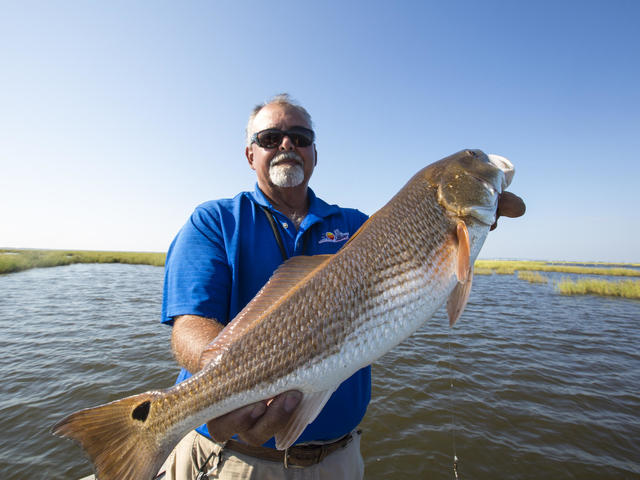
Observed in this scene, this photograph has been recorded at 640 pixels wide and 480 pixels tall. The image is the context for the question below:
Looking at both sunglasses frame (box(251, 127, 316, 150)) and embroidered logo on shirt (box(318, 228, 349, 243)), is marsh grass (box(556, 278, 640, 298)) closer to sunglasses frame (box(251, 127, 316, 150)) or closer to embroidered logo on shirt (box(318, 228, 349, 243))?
embroidered logo on shirt (box(318, 228, 349, 243))

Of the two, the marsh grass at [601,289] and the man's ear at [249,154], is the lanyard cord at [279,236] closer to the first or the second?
the man's ear at [249,154]

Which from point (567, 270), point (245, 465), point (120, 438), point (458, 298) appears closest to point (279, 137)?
point (458, 298)

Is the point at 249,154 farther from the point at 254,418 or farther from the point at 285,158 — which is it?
the point at 254,418

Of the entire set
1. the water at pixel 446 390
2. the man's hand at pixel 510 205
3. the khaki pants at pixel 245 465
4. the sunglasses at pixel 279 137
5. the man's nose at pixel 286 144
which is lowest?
the water at pixel 446 390

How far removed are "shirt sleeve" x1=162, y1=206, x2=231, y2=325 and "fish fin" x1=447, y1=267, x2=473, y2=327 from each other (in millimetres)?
→ 1625

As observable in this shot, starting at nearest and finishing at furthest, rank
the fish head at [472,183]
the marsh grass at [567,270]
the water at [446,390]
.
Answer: the fish head at [472,183] → the water at [446,390] → the marsh grass at [567,270]

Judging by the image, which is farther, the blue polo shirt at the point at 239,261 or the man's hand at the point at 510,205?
the man's hand at the point at 510,205

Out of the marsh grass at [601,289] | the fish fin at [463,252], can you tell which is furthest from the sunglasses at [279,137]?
the marsh grass at [601,289]

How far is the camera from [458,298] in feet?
6.47

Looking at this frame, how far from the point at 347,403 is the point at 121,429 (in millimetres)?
1567

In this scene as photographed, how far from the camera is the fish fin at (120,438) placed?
1588mm

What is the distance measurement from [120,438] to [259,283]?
4.05 feet

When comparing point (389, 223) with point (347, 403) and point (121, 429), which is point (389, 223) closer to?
point (347, 403)

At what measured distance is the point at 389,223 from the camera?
6.29 feet
